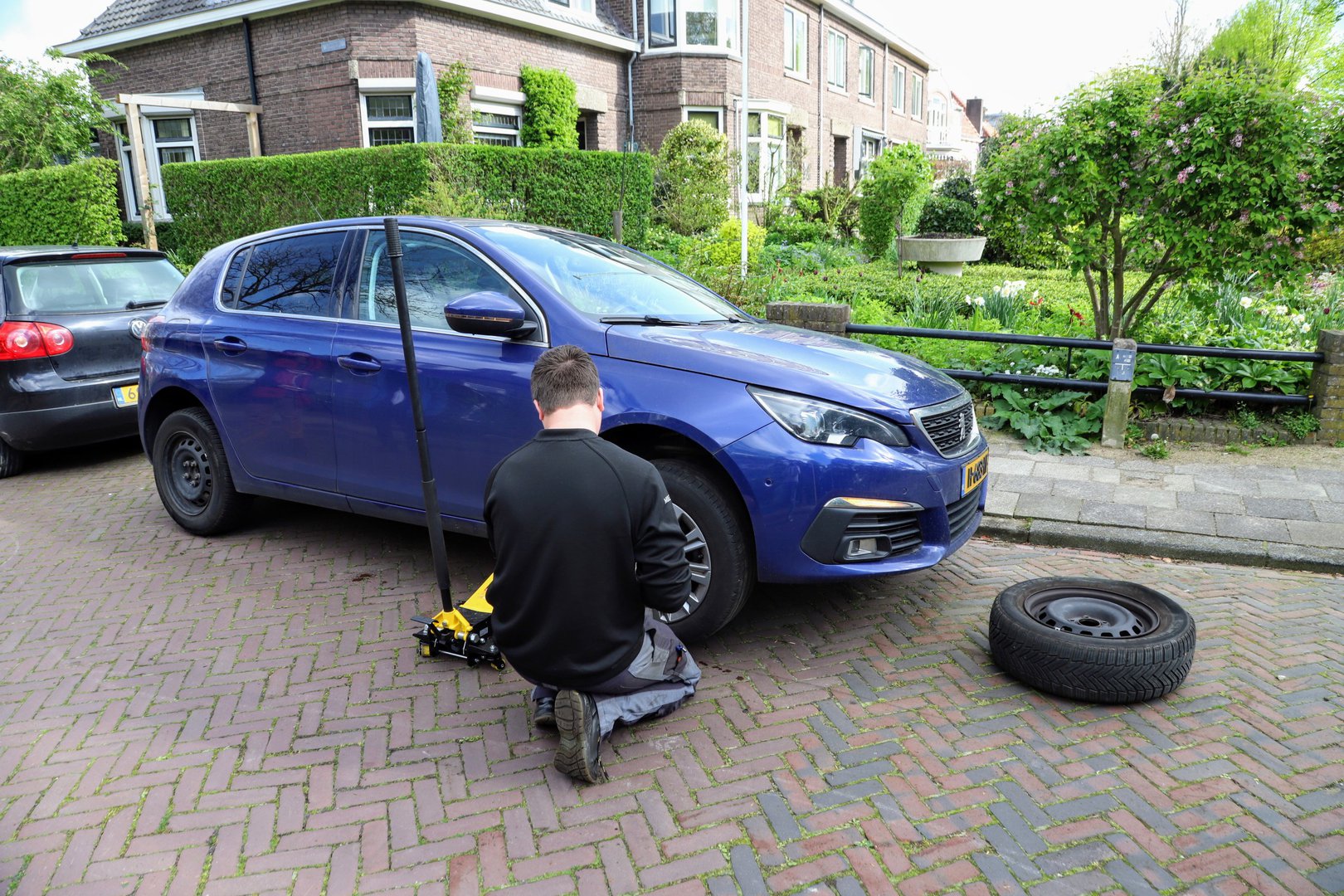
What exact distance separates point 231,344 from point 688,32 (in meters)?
18.8

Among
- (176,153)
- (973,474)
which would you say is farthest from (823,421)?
(176,153)

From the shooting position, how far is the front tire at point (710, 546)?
3.62m

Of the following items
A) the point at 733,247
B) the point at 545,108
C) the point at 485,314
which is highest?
the point at 545,108

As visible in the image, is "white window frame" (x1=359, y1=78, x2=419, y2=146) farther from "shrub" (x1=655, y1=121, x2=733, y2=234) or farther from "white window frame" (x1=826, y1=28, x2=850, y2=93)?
"white window frame" (x1=826, y1=28, x2=850, y2=93)

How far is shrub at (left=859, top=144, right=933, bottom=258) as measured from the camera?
17344 millimetres

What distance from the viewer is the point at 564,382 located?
9.36 ft

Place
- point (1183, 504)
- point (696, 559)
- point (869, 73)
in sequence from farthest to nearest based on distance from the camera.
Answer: point (869, 73)
point (1183, 504)
point (696, 559)

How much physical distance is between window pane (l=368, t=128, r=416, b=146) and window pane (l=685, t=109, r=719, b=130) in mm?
7209

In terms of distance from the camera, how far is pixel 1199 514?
545cm

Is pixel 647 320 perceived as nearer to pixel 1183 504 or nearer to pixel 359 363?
pixel 359 363

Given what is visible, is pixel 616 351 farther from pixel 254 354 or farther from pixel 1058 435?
pixel 1058 435

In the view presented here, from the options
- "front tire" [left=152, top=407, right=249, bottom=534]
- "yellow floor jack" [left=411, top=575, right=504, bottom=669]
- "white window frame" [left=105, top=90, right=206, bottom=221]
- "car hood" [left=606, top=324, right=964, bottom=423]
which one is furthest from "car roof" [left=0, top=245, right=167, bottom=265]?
"white window frame" [left=105, top=90, right=206, bottom=221]

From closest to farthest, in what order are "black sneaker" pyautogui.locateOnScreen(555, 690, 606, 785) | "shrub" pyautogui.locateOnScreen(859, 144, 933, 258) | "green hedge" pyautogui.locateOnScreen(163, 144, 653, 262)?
"black sneaker" pyautogui.locateOnScreen(555, 690, 606, 785)
"green hedge" pyautogui.locateOnScreen(163, 144, 653, 262)
"shrub" pyautogui.locateOnScreen(859, 144, 933, 258)

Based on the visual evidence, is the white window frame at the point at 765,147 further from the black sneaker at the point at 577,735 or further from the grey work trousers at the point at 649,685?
the black sneaker at the point at 577,735
